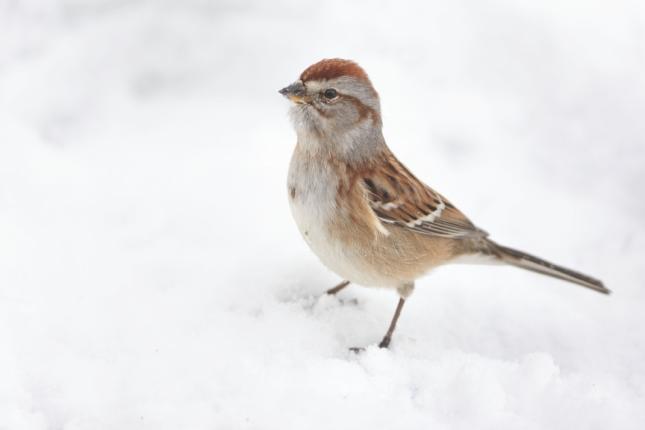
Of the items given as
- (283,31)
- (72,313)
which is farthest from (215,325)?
(283,31)

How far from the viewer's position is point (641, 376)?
4.48 meters

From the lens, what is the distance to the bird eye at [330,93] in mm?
4508

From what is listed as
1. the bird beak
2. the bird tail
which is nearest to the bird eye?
the bird beak

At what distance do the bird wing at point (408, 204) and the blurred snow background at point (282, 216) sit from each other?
21.7 inches

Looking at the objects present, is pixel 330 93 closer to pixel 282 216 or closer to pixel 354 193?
pixel 354 193

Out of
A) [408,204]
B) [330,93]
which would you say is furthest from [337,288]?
[330,93]

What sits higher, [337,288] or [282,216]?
[282,216]

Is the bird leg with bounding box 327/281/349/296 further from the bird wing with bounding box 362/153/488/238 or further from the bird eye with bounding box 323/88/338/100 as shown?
the bird eye with bounding box 323/88/338/100

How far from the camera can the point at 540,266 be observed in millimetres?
5059

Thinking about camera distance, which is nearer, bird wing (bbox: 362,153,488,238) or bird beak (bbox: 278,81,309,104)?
bird beak (bbox: 278,81,309,104)

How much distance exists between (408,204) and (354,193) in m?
0.44

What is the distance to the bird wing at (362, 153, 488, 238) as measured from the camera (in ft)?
15.0

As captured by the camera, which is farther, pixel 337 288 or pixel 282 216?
pixel 282 216

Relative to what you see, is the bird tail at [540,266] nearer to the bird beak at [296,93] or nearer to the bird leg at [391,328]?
the bird leg at [391,328]
